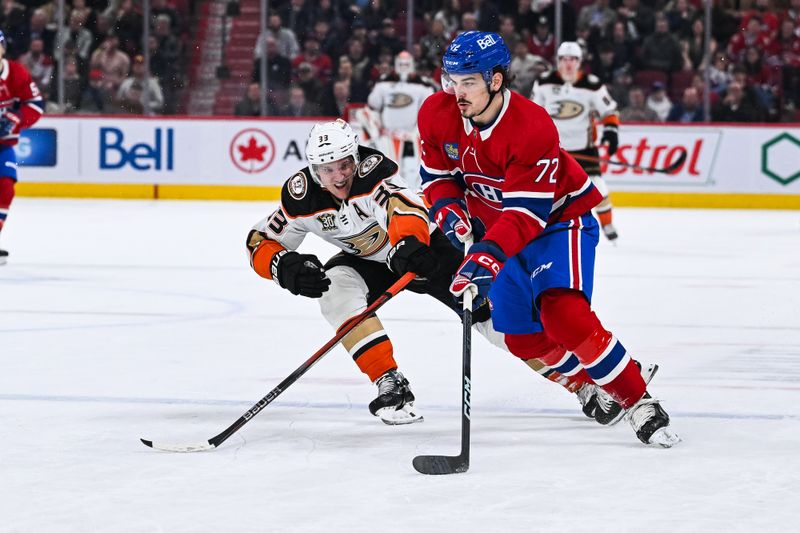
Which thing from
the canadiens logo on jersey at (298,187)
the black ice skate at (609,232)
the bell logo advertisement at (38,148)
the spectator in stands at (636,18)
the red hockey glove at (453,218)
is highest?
the spectator in stands at (636,18)

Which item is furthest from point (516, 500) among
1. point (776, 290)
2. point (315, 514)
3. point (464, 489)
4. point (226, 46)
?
point (226, 46)

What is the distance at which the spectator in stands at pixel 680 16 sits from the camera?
38.2 ft

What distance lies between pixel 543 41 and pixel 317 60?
2023 mm

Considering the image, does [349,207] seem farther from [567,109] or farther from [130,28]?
[130,28]

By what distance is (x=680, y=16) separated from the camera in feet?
38.4

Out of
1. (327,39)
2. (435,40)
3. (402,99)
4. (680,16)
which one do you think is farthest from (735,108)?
(327,39)

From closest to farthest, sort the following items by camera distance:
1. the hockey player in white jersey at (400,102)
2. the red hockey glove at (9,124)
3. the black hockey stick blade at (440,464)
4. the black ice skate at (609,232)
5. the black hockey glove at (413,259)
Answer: the black hockey stick blade at (440,464) < the black hockey glove at (413,259) < the red hockey glove at (9,124) < the black ice skate at (609,232) < the hockey player in white jersey at (400,102)

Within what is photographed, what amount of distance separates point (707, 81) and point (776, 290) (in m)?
5.45

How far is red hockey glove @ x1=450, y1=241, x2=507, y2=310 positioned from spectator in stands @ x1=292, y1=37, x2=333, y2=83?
9425 millimetres

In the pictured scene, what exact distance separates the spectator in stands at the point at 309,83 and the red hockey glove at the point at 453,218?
350 inches

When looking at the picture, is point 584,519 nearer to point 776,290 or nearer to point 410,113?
point 776,290

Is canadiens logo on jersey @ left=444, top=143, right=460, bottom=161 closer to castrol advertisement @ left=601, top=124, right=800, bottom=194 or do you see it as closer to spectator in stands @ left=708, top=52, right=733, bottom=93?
castrol advertisement @ left=601, top=124, right=800, bottom=194

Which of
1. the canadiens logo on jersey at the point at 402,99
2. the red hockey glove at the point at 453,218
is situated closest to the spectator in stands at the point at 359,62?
the canadiens logo on jersey at the point at 402,99

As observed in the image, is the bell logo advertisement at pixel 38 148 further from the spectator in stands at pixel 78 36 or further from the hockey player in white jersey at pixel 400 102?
the hockey player in white jersey at pixel 400 102
